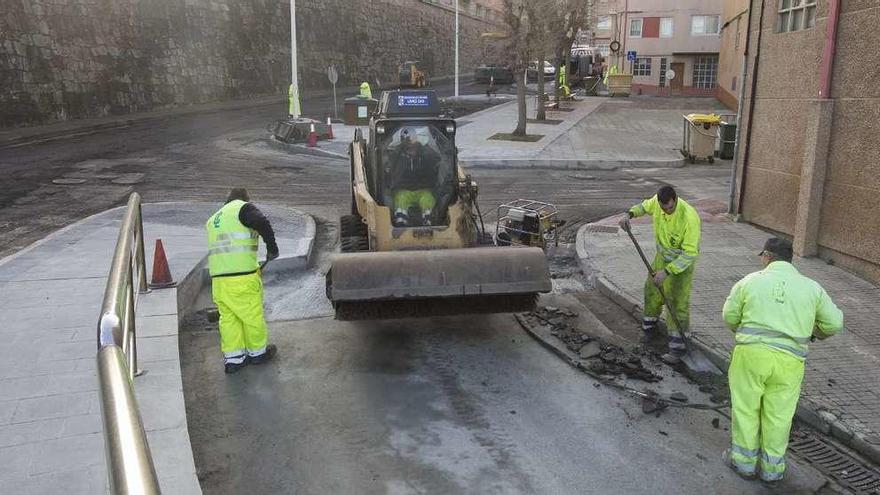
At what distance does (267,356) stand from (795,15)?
966 cm

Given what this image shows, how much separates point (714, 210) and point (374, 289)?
9098 mm

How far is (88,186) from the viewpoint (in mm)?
14438

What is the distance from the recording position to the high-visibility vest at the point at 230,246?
618 cm

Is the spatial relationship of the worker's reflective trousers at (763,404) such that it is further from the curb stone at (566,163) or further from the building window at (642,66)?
the building window at (642,66)

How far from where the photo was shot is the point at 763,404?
468 cm

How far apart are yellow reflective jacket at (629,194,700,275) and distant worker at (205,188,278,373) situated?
3800 mm

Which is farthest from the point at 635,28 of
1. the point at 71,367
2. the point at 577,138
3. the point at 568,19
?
the point at 71,367

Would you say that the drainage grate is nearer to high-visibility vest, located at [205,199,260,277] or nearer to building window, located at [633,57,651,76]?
high-visibility vest, located at [205,199,260,277]

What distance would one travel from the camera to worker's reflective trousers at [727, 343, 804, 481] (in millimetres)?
4543

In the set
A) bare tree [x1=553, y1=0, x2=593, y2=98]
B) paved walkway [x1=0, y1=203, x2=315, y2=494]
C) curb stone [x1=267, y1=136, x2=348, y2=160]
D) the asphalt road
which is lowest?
the asphalt road

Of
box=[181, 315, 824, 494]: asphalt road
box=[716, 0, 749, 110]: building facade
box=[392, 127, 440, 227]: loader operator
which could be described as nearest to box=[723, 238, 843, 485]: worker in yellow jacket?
box=[181, 315, 824, 494]: asphalt road

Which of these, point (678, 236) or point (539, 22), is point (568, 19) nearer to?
point (539, 22)

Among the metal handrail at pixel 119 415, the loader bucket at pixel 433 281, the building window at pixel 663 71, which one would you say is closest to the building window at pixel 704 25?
the building window at pixel 663 71

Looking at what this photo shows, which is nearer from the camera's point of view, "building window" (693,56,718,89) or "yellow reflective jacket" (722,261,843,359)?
"yellow reflective jacket" (722,261,843,359)
